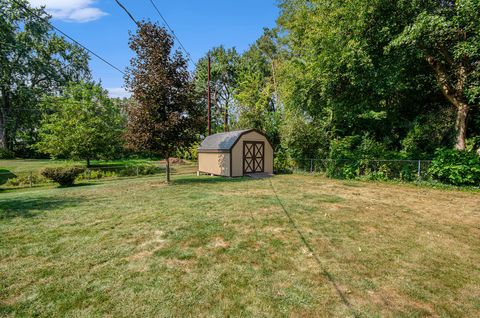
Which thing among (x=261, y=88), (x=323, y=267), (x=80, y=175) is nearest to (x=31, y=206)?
(x=323, y=267)

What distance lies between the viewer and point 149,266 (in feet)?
11.5

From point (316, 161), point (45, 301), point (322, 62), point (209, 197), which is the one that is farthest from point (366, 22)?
point (45, 301)

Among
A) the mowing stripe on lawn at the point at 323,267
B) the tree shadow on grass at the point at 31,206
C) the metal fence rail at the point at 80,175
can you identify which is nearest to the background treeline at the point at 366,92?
the metal fence rail at the point at 80,175

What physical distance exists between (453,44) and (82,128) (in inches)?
924

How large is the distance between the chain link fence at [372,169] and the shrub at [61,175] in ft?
46.1

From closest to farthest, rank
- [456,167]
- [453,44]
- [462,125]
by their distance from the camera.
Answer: [456,167], [453,44], [462,125]

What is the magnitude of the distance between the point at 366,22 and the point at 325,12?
110 inches

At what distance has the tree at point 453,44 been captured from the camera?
951 centimetres

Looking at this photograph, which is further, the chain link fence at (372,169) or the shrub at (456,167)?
the chain link fence at (372,169)

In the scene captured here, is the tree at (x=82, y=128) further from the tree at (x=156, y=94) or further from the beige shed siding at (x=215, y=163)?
the tree at (x=156, y=94)

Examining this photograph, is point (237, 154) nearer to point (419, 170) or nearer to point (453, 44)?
point (419, 170)

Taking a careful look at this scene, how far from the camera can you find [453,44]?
1080 centimetres

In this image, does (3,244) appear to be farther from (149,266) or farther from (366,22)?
(366,22)

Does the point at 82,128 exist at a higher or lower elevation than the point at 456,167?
higher
